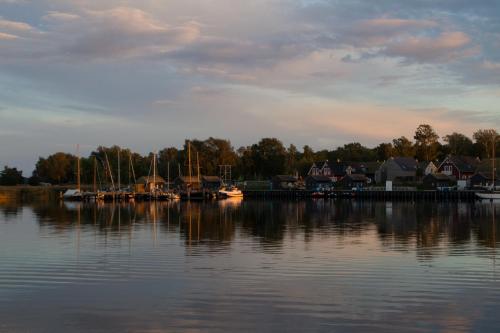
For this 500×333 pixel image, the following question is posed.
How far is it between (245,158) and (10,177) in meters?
64.9

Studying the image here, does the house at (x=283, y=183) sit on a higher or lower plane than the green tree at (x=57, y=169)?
lower

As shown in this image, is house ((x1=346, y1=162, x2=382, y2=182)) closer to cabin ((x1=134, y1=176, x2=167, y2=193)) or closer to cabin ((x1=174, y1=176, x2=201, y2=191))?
cabin ((x1=174, y1=176, x2=201, y2=191))

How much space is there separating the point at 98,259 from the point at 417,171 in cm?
11514

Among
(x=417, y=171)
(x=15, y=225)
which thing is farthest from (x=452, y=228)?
(x=417, y=171)

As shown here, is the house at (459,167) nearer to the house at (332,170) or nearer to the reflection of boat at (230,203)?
the house at (332,170)

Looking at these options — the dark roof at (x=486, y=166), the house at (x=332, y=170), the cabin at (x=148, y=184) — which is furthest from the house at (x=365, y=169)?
the cabin at (x=148, y=184)

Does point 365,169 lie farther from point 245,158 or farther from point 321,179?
point 245,158

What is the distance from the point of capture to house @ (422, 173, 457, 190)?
115 m

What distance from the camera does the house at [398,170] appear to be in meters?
130

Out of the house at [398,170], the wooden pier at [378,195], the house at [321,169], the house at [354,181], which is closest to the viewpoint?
the wooden pier at [378,195]

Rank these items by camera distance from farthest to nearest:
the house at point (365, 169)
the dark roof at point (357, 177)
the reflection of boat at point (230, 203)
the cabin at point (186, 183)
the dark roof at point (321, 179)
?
the house at point (365, 169), the dark roof at point (321, 179), the cabin at point (186, 183), the dark roof at point (357, 177), the reflection of boat at point (230, 203)

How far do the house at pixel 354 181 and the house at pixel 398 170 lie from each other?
178 inches

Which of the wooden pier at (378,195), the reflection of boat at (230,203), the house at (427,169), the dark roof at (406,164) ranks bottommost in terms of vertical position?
the reflection of boat at (230,203)

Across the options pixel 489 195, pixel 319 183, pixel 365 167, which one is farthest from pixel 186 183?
pixel 489 195
